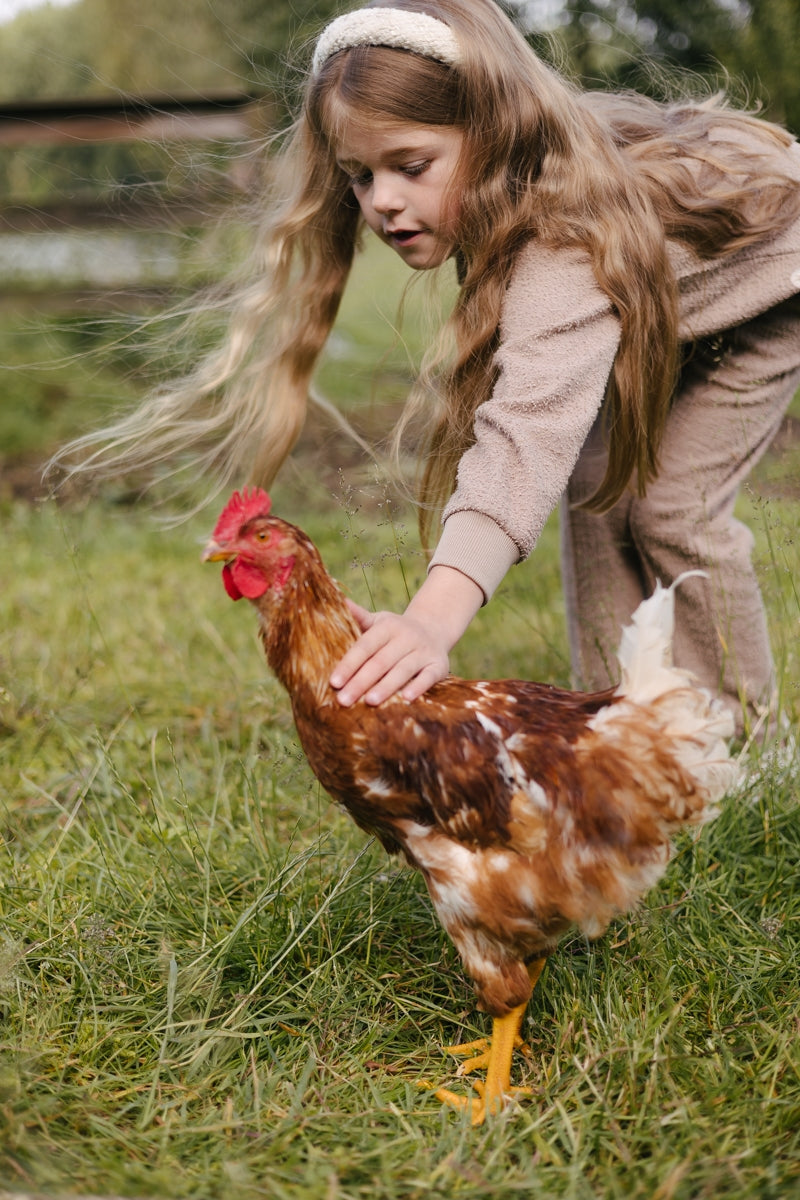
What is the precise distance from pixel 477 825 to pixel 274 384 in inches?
53.1

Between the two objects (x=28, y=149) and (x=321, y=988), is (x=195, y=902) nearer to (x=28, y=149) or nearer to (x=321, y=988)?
(x=321, y=988)

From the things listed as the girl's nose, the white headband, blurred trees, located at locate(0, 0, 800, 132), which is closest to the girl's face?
the girl's nose

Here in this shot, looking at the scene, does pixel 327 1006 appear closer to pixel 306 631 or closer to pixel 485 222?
pixel 306 631

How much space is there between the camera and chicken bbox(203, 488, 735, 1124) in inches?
73.2

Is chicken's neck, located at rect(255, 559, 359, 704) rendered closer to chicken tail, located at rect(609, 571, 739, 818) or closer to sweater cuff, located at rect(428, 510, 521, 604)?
sweater cuff, located at rect(428, 510, 521, 604)

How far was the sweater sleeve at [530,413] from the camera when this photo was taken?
1977 mm

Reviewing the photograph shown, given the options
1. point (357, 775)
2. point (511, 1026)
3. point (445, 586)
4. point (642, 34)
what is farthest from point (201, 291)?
point (642, 34)

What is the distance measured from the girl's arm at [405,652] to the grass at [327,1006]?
10.5 inches

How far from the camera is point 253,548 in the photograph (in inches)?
77.6

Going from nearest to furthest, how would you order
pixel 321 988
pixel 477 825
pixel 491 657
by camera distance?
pixel 477 825 → pixel 321 988 → pixel 491 657

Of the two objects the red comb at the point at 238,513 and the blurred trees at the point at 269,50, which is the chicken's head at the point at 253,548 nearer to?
the red comb at the point at 238,513

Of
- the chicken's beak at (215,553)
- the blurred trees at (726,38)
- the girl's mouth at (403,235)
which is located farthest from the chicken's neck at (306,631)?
the blurred trees at (726,38)

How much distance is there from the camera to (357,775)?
1901 mm

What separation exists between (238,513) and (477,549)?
1.53 feet
